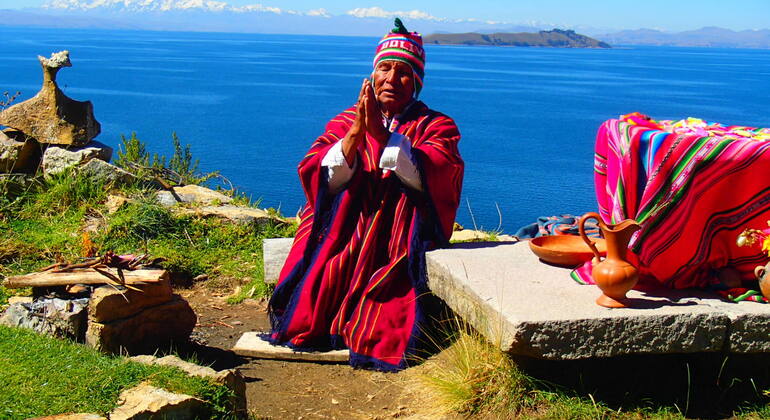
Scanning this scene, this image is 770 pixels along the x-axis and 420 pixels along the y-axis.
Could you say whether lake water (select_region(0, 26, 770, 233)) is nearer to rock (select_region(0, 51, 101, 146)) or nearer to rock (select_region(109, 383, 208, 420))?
rock (select_region(0, 51, 101, 146))

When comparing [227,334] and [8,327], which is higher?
[8,327]

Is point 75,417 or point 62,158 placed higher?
point 62,158

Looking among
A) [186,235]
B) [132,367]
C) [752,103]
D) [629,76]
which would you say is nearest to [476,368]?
[132,367]

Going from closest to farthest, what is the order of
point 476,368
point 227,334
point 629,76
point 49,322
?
point 476,368 < point 49,322 < point 227,334 < point 629,76

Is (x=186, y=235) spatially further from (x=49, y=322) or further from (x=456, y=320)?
(x=456, y=320)

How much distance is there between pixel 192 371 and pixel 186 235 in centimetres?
306

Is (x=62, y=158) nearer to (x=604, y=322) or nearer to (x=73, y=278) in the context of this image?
(x=73, y=278)

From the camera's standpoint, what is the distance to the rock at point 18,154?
7109mm

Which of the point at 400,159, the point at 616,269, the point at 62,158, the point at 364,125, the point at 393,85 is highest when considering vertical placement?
the point at 393,85

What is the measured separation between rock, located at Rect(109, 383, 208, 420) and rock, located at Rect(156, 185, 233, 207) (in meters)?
3.89

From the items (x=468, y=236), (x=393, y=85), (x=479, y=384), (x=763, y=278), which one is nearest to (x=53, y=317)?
(x=479, y=384)

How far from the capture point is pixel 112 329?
4.20 m

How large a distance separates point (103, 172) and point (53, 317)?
328 centimetres

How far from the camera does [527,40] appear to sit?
11606cm
